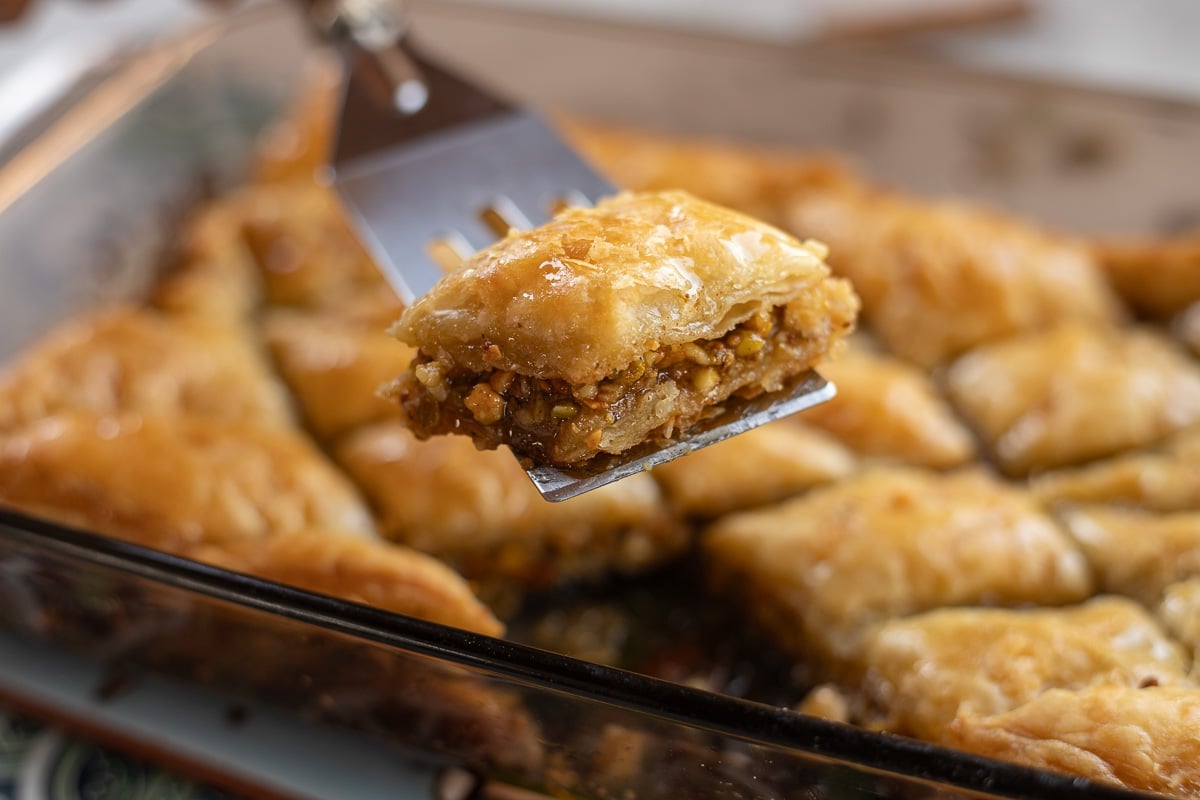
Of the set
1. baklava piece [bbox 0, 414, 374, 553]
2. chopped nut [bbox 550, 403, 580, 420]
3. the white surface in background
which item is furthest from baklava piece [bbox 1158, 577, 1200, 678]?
the white surface in background

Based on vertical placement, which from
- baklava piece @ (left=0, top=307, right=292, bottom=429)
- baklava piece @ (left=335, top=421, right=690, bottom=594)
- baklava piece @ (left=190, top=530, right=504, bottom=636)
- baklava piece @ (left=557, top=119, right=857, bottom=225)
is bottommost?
baklava piece @ (left=335, top=421, right=690, bottom=594)

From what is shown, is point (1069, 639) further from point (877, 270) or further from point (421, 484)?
point (421, 484)

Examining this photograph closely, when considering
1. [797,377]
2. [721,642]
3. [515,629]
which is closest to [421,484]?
[515,629]

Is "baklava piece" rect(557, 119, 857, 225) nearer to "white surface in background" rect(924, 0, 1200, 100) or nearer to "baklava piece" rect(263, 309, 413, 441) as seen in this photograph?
"baklava piece" rect(263, 309, 413, 441)

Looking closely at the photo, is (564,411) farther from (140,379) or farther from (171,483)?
(140,379)

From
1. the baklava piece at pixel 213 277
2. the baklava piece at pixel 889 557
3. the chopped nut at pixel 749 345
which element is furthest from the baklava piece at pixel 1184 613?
the baklava piece at pixel 213 277

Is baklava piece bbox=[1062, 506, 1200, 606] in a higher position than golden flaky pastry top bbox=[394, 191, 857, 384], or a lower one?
lower

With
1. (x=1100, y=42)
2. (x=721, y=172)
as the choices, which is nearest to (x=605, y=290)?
(x=721, y=172)
